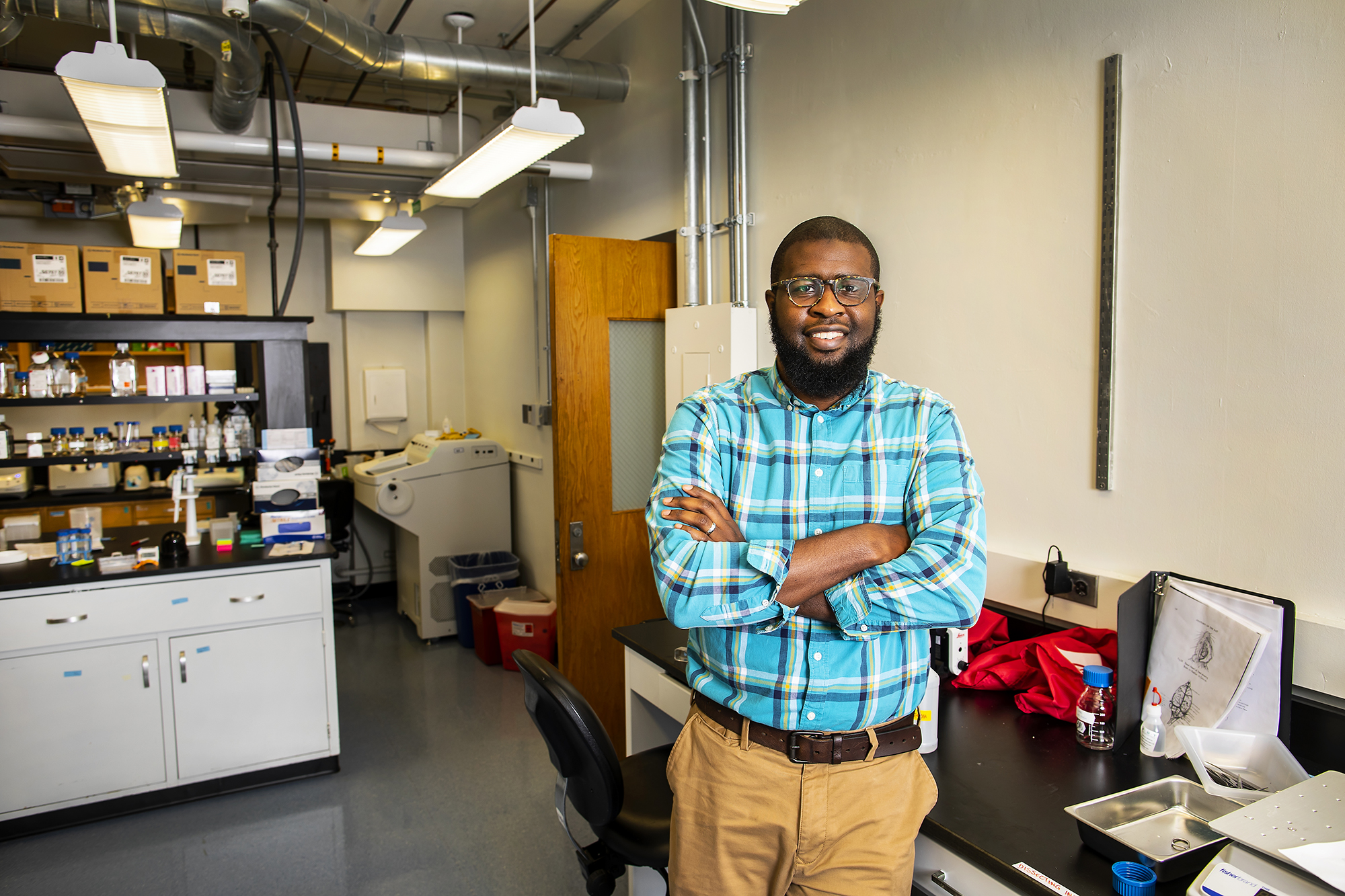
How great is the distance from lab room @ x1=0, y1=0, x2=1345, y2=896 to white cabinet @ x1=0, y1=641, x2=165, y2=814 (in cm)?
1

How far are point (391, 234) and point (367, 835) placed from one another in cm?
321

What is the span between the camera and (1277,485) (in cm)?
164

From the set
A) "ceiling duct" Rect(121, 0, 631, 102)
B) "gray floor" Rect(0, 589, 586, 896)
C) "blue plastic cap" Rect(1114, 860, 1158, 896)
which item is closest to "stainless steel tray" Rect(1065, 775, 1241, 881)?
"blue plastic cap" Rect(1114, 860, 1158, 896)

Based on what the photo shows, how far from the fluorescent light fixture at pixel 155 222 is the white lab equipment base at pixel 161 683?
1.71 metres

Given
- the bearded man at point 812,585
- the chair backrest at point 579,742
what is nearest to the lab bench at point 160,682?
the chair backrest at point 579,742

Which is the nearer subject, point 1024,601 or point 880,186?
point 1024,601

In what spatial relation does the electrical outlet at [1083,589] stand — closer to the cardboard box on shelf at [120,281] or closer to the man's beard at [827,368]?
the man's beard at [827,368]

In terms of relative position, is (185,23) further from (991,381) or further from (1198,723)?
(1198,723)

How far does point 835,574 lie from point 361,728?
10.6 ft

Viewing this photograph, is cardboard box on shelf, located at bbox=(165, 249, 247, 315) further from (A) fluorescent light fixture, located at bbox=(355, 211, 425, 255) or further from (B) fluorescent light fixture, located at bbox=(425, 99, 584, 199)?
(B) fluorescent light fixture, located at bbox=(425, 99, 584, 199)

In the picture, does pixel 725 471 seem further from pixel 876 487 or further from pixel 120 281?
pixel 120 281

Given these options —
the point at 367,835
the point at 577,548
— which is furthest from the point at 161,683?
the point at 577,548

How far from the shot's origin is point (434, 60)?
3.64 m

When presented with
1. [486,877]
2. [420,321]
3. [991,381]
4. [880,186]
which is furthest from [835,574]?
[420,321]
